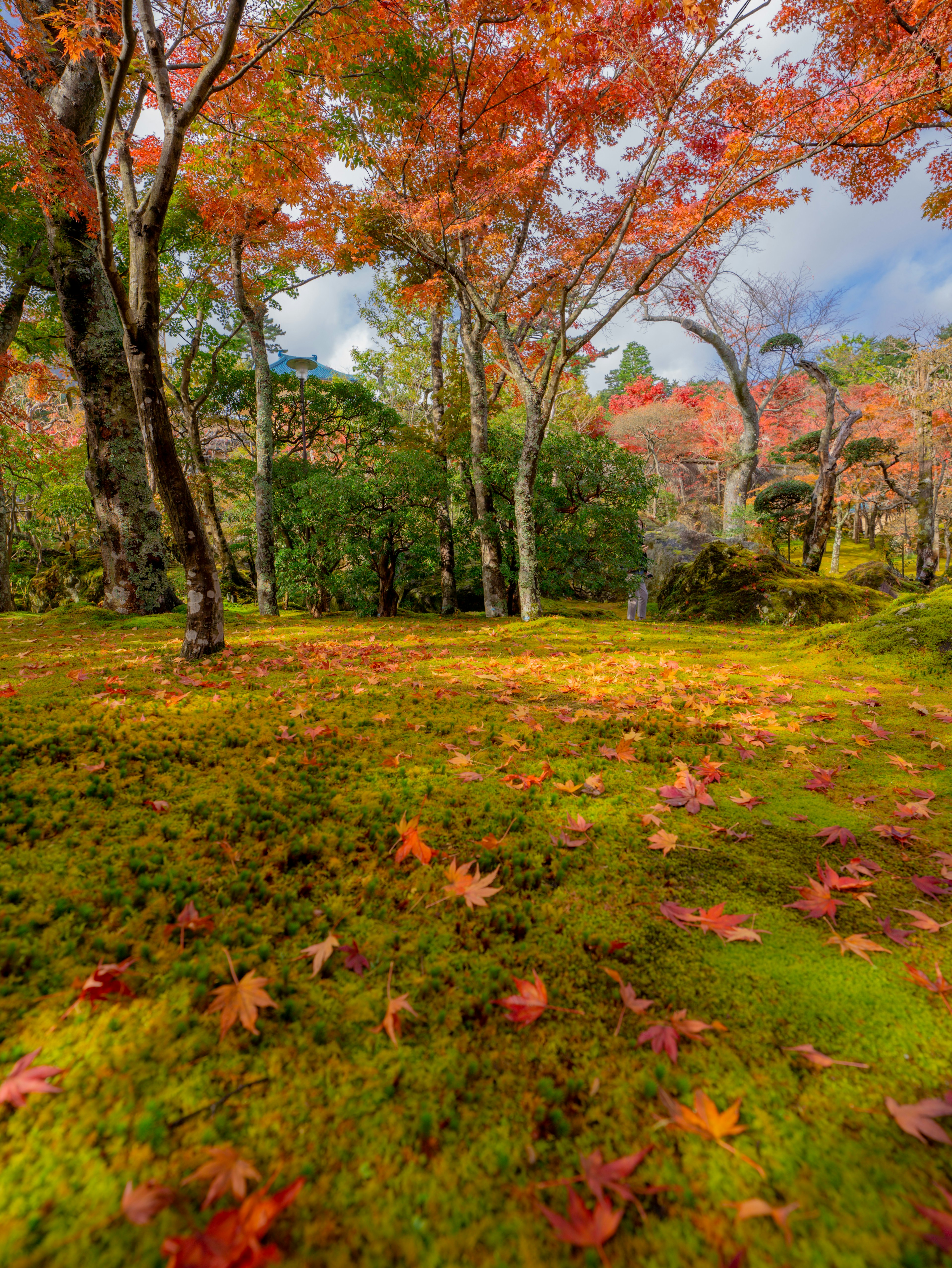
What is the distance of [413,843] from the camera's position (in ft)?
6.67

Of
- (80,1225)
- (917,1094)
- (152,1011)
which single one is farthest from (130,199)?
(917,1094)

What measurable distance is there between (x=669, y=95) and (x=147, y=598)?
10305mm

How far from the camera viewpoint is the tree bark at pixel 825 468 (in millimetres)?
12609

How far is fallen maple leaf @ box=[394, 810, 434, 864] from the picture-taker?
1.98 m

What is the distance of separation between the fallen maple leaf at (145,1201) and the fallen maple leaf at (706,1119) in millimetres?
949

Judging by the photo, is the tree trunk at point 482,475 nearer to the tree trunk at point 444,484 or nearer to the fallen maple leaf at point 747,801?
the tree trunk at point 444,484

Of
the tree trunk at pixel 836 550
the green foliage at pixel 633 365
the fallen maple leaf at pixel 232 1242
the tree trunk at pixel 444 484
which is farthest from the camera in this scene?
the green foliage at pixel 633 365

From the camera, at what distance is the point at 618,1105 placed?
1.14 metres

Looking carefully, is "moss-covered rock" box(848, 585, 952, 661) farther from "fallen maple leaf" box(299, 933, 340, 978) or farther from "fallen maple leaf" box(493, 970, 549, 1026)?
"fallen maple leaf" box(299, 933, 340, 978)

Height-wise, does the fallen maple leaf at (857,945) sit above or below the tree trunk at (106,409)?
below

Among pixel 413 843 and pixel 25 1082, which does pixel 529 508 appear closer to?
pixel 413 843

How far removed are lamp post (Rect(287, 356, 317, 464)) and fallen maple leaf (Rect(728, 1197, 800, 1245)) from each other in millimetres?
12136

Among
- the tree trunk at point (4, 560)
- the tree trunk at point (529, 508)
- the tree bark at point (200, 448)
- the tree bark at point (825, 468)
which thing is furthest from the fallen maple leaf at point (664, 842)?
the tree trunk at point (4, 560)

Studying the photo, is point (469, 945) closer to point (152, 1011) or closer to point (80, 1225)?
point (152, 1011)
